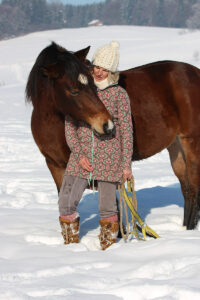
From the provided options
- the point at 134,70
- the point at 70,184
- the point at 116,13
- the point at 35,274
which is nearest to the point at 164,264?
the point at 35,274

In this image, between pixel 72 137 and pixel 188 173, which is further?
pixel 188 173

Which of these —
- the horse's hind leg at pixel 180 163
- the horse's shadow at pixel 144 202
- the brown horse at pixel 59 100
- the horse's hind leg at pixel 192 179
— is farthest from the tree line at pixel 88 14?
the brown horse at pixel 59 100

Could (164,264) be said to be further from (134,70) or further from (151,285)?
(134,70)

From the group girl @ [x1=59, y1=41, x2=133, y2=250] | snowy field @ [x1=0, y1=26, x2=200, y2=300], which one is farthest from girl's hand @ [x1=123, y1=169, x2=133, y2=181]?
snowy field @ [x1=0, y1=26, x2=200, y2=300]

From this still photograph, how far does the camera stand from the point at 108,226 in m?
3.51

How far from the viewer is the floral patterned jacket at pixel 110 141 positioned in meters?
3.38

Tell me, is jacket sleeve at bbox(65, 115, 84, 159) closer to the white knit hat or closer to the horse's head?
the horse's head

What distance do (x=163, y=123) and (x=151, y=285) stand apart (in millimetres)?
1918

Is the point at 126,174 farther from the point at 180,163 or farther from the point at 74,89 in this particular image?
the point at 180,163

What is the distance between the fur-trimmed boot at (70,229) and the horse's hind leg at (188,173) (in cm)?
129

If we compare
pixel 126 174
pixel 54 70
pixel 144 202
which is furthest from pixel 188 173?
pixel 54 70

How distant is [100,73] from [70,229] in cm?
124

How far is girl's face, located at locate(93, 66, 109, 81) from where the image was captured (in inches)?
132

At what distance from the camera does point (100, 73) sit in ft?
11.0
